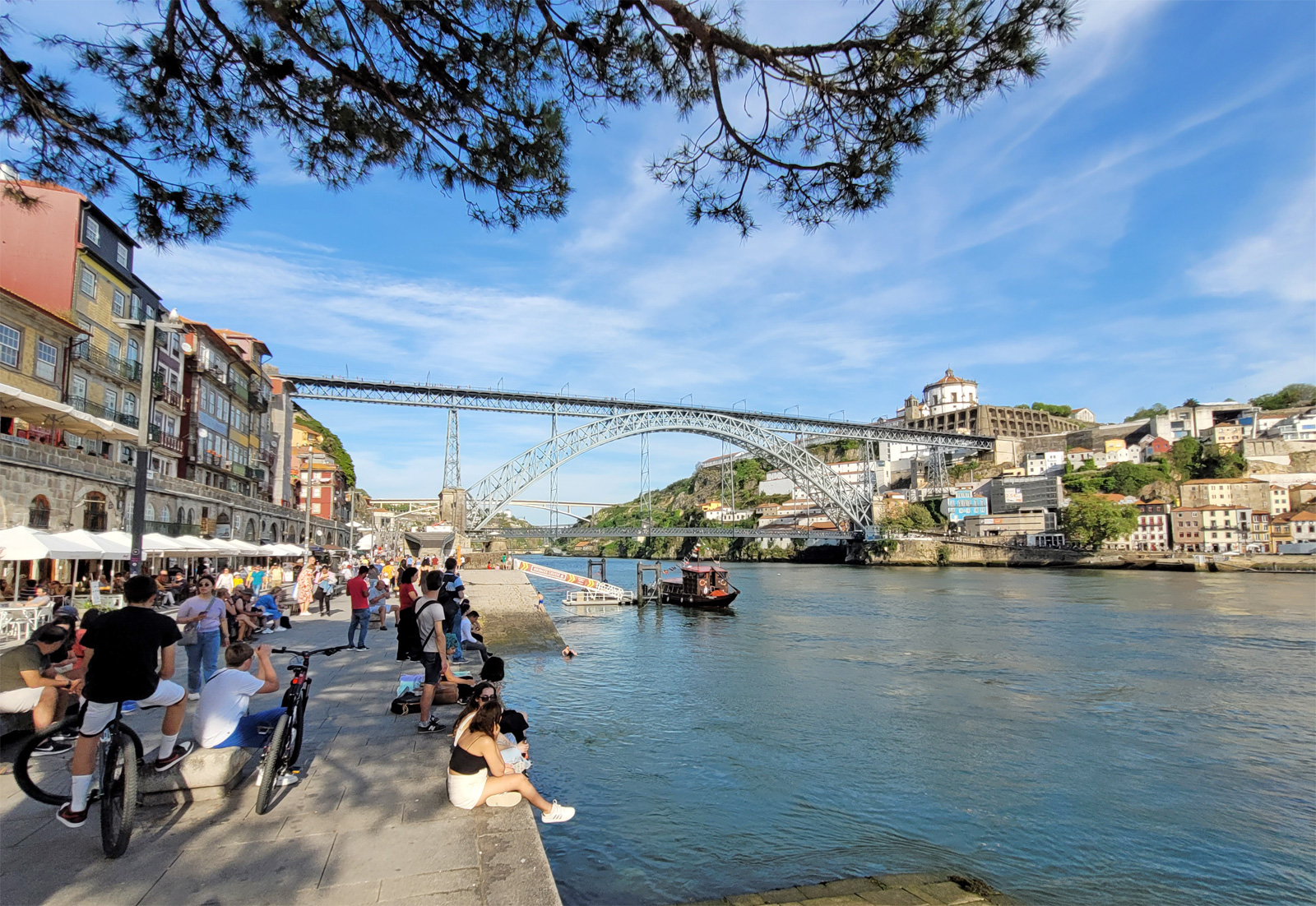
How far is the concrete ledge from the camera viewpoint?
3.91 meters

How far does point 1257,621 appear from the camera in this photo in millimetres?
23641

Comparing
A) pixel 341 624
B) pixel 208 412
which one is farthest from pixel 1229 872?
pixel 208 412

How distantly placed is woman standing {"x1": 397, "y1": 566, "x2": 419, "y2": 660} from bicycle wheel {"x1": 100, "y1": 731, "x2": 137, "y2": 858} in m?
3.09

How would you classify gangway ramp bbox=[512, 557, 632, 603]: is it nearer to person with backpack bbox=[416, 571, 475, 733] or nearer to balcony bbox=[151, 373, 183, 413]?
balcony bbox=[151, 373, 183, 413]

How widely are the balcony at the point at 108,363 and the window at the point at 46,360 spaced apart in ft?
2.82

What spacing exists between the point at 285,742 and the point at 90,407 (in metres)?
20.5

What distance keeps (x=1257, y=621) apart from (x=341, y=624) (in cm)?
2648

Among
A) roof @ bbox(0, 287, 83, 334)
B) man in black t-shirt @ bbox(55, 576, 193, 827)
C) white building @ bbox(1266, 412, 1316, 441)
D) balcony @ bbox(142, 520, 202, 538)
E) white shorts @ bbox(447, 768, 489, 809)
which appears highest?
white building @ bbox(1266, 412, 1316, 441)

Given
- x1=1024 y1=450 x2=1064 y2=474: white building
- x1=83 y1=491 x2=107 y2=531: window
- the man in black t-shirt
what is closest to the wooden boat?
x1=83 y1=491 x2=107 y2=531: window

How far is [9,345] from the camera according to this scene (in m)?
16.1

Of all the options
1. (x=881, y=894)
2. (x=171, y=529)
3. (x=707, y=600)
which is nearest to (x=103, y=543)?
(x=171, y=529)

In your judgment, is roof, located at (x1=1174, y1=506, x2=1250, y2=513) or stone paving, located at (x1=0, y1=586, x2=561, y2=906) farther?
roof, located at (x1=1174, y1=506, x2=1250, y2=513)

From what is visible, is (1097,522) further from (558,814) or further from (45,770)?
(45,770)

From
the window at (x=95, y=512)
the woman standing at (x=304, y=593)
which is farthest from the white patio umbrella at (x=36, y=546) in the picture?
the window at (x=95, y=512)
